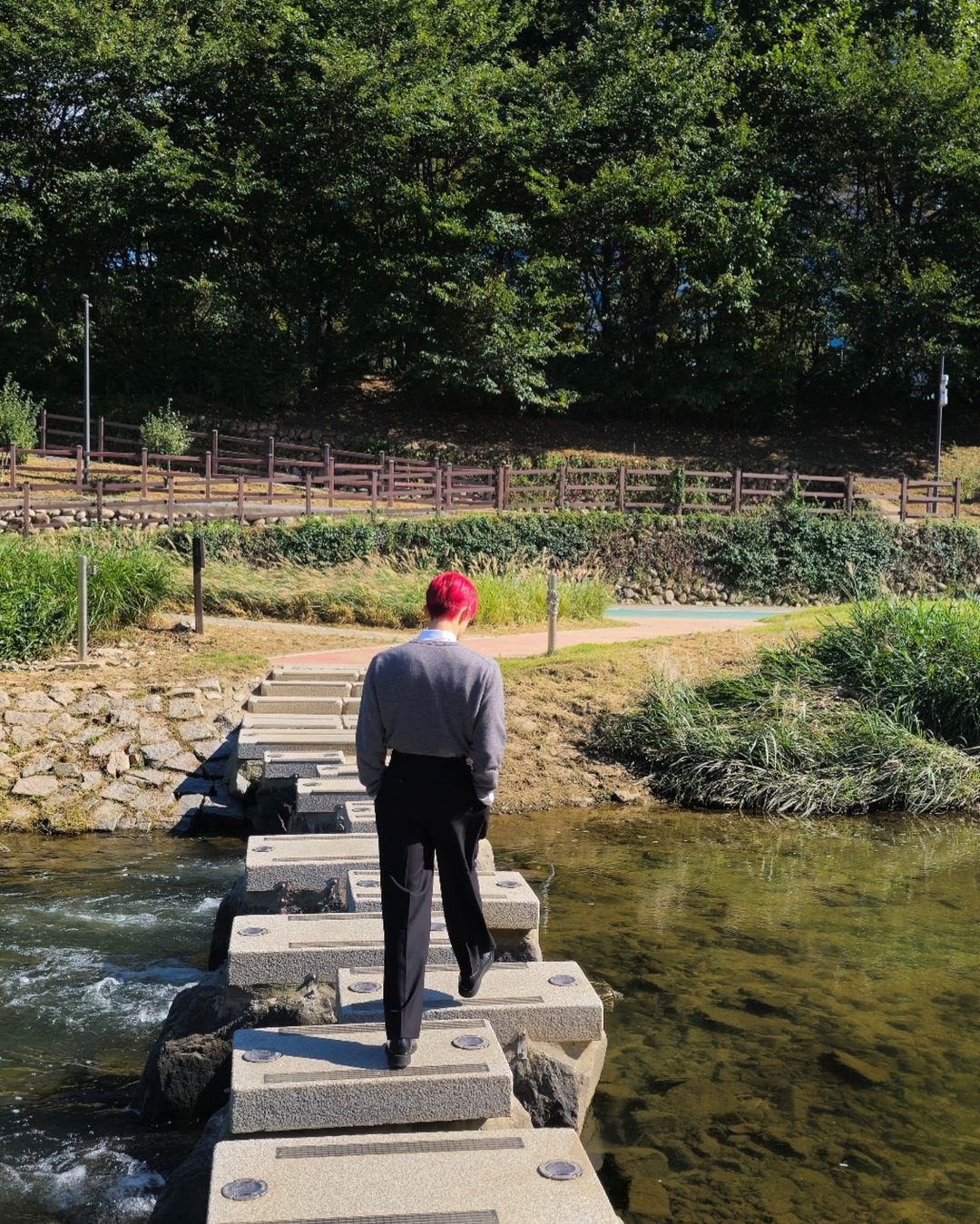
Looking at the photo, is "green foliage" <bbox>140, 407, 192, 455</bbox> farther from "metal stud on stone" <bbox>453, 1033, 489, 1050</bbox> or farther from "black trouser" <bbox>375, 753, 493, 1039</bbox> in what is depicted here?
"metal stud on stone" <bbox>453, 1033, 489, 1050</bbox>

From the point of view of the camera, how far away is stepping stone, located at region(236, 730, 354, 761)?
11.2m

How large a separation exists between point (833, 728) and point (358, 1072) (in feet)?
29.9

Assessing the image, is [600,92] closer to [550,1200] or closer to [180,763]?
[180,763]

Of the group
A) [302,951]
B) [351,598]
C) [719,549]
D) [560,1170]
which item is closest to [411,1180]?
[560,1170]

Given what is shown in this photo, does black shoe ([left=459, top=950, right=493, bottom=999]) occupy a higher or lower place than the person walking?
lower

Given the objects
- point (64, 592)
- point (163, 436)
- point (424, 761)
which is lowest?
point (64, 592)

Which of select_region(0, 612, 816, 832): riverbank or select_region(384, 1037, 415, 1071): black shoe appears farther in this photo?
select_region(0, 612, 816, 832): riverbank

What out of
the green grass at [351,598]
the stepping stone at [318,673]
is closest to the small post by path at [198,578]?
the green grass at [351,598]

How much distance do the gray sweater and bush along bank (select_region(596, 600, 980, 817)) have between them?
8.00m

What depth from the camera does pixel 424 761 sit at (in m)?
4.73

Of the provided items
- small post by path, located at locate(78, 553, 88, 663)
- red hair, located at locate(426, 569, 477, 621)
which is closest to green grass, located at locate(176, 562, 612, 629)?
small post by path, located at locate(78, 553, 88, 663)

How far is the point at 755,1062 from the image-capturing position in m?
6.34

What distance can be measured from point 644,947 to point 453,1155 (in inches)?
172

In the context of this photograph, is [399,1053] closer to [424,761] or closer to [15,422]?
[424,761]
